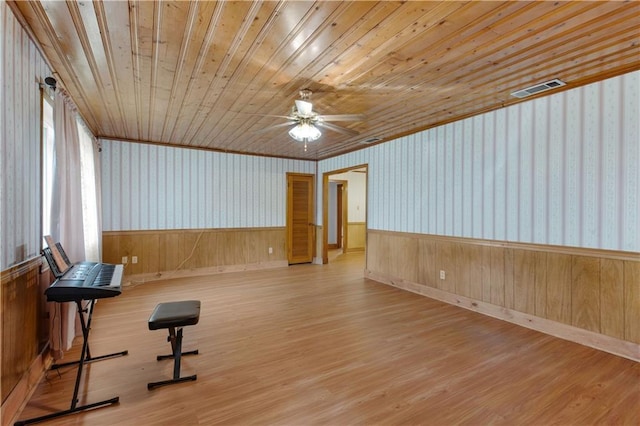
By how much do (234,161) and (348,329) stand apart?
4.46m

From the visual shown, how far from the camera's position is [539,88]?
3.09 metres

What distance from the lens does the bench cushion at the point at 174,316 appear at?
2227 millimetres

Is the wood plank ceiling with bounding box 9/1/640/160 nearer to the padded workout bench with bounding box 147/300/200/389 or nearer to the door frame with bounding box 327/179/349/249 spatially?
the padded workout bench with bounding box 147/300/200/389

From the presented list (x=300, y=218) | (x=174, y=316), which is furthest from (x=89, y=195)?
(x=300, y=218)

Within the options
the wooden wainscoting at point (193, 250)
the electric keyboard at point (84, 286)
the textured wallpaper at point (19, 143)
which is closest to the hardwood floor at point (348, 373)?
the electric keyboard at point (84, 286)

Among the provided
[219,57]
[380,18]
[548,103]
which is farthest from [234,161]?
[548,103]

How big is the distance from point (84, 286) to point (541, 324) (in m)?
4.23

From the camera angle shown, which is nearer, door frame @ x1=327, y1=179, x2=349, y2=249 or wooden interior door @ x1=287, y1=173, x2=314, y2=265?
wooden interior door @ x1=287, y1=173, x2=314, y2=265

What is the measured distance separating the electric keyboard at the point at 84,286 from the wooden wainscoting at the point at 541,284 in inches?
154

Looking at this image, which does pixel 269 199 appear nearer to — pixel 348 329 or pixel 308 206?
pixel 308 206

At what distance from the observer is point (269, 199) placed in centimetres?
686

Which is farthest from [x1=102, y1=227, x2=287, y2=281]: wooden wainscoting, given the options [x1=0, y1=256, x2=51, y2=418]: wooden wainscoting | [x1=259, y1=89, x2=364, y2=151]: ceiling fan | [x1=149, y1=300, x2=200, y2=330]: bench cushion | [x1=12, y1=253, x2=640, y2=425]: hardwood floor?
[x1=259, y1=89, x2=364, y2=151]: ceiling fan

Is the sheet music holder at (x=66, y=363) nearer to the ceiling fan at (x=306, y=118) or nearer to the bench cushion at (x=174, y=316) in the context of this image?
the bench cushion at (x=174, y=316)

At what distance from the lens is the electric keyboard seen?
1.89 m
